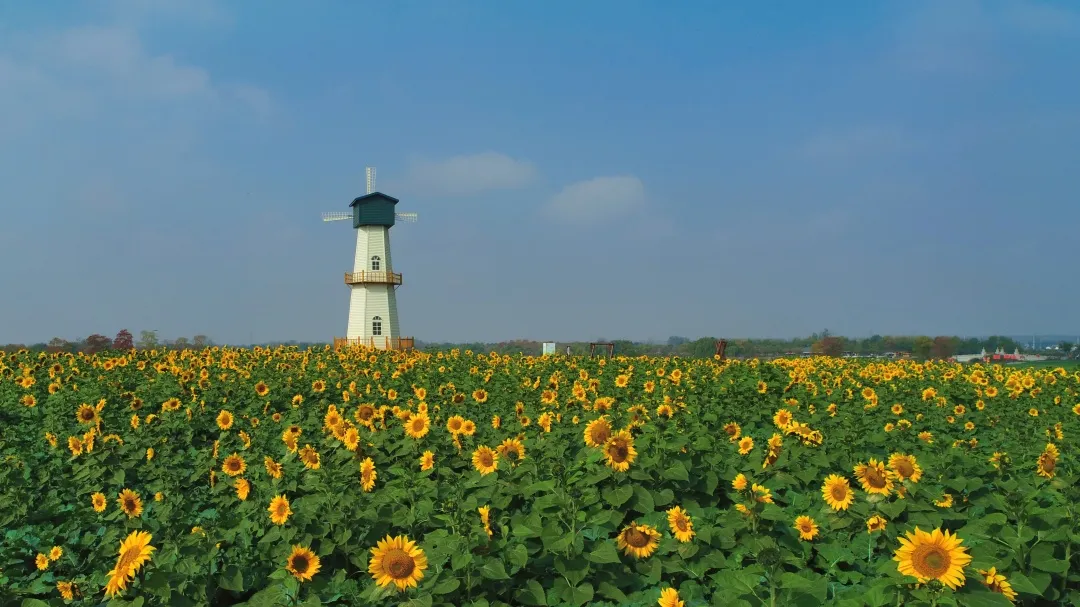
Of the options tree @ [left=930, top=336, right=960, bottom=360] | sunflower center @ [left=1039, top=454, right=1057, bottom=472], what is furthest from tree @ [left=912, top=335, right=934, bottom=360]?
sunflower center @ [left=1039, top=454, right=1057, bottom=472]

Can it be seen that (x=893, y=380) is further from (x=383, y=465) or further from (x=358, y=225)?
(x=358, y=225)

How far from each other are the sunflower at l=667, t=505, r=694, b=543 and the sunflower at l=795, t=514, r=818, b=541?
1.05 m

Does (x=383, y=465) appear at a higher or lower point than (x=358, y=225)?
lower

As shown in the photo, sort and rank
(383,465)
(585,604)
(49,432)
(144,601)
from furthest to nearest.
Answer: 1. (49,432)
2. (383,465)
3. (585,604)
4. (144,601)

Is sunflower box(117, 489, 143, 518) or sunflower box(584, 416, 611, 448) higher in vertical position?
sunflower box(584, 416, 611, 448)

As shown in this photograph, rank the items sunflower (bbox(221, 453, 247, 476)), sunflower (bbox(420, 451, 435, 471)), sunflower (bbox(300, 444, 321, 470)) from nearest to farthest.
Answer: sunflower (bbox(300, 444, 321, 470)) < sunflower (bbox(420, 451, 435, 471)) < sunflower (bbox(221, 453, 247, 476))

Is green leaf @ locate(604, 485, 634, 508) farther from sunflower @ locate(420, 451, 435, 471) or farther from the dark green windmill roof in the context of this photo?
the dark green windmill roof

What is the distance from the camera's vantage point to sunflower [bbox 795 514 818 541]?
5.22 metres

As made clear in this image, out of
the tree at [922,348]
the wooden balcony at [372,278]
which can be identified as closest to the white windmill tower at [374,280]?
the wooden balcony at [372,278]

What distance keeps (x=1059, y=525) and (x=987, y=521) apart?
1.55ft

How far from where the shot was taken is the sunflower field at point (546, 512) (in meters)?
3.96

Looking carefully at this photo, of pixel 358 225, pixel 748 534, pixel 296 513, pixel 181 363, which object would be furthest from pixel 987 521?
pixel 358 225

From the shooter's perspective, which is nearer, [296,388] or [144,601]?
[144,601]

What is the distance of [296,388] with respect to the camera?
13383 millimetres
